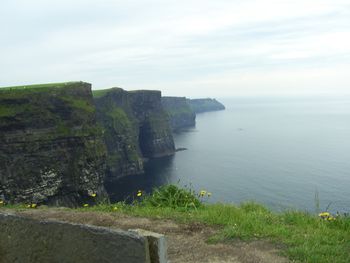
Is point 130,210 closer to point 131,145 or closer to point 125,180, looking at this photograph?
point 125,180

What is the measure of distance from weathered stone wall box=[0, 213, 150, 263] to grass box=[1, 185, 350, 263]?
5.86m

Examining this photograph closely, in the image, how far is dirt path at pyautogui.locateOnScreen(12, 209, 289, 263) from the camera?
9141 mm

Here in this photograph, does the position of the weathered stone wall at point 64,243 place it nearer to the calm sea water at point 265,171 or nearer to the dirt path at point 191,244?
the dirt path at point 191,244

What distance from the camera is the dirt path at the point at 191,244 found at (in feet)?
30.0

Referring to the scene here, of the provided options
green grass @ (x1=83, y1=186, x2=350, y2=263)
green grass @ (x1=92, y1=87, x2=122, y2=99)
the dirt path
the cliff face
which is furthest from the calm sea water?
the dirt path

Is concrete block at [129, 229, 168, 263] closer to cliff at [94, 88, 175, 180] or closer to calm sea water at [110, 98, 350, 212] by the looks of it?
calm sea water at [110, 98, 350, 212]

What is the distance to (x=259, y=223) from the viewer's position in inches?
449

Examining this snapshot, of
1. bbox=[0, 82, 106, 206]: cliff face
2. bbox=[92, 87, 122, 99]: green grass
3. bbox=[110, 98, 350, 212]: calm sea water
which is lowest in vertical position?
bbox=[110, 98, 350, 212]: calm sea water

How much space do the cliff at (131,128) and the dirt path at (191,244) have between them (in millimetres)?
101081

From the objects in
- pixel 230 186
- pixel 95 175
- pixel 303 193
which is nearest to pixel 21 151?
pixel 95 175

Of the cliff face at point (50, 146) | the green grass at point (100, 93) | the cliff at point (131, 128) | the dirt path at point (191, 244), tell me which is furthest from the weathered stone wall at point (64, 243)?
the green grass at point (100, 93)

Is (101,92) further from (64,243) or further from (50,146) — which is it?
(64,243)

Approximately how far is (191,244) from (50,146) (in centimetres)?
6602

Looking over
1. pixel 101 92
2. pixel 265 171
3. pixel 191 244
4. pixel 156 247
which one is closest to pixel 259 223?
pixel 191 244
